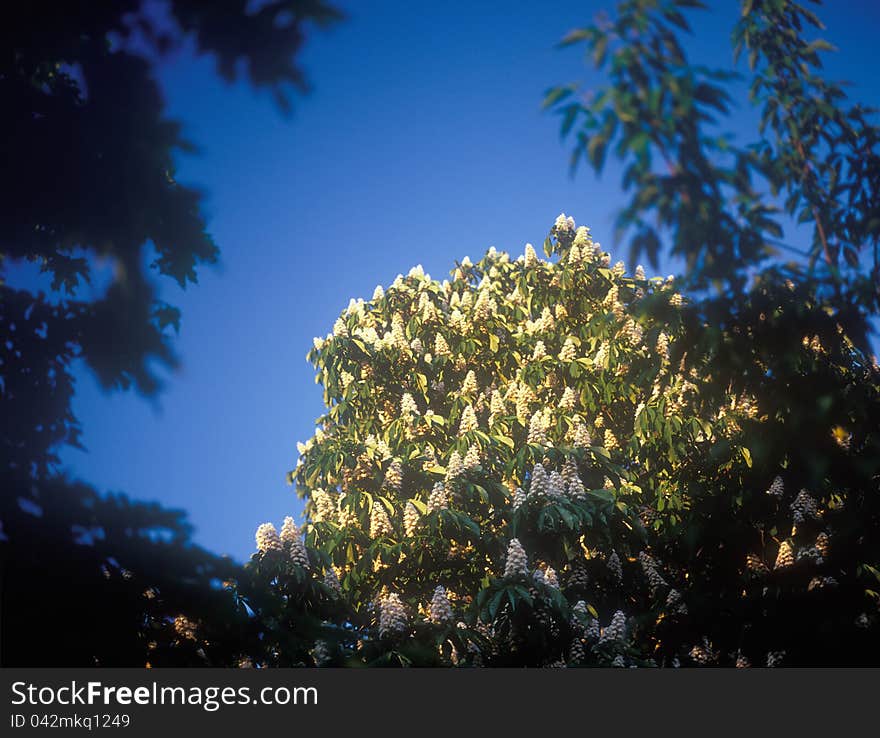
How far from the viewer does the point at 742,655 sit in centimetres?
475

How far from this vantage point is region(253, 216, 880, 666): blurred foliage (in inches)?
148

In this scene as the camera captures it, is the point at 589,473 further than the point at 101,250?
Yes

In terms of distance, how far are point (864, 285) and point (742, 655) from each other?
101 inches

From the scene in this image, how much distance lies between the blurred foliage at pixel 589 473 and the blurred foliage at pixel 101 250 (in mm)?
1166

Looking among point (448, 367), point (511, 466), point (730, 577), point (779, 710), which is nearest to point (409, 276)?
point (448, 367)

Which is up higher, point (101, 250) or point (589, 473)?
point (101, 250)

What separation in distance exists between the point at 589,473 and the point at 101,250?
13.9 ft

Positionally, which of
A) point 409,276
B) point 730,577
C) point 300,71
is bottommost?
point 730,577

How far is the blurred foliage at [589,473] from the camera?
377cm

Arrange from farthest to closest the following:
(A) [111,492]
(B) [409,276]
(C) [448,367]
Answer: (B) [409,276], (C) [448,367], (A) [111,492]

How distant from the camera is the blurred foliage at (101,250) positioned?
334 cm

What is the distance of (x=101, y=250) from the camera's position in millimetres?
3814

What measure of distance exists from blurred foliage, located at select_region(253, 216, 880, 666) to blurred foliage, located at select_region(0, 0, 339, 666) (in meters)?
1.17

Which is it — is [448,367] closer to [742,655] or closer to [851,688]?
[742,655]
